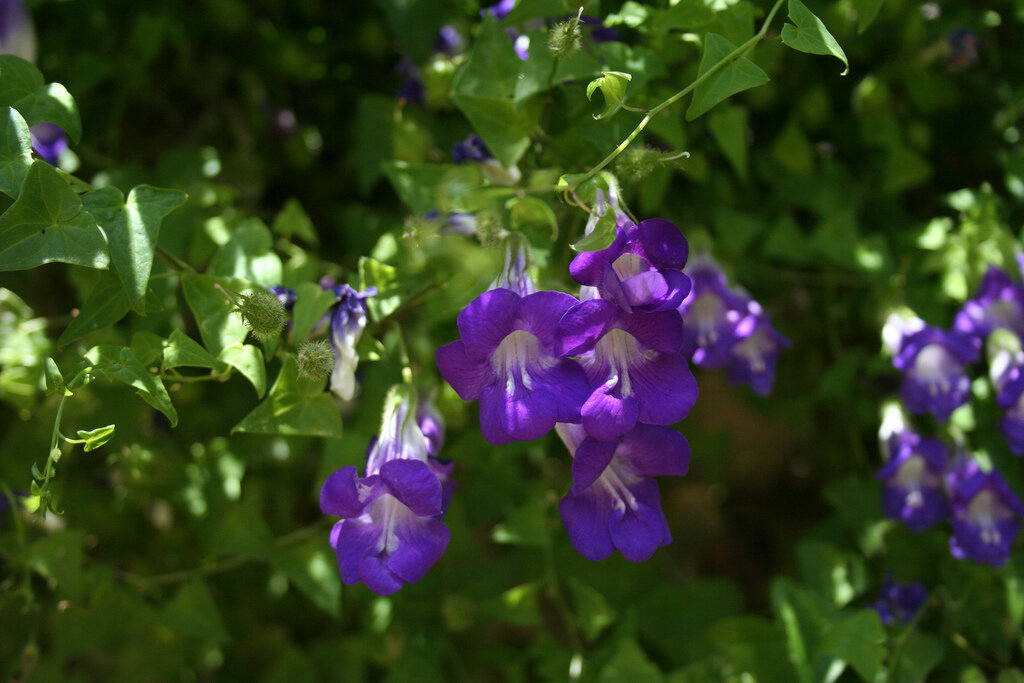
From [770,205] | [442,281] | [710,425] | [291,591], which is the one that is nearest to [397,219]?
[442,281]

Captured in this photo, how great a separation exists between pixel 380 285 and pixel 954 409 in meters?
0.86

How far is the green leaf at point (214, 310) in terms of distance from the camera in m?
0.92

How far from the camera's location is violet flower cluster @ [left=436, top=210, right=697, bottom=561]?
0.77 meters

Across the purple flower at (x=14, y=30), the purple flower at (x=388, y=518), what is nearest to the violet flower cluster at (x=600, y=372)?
the purple flower at (x=388, y=518)

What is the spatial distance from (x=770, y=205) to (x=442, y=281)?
0.75 metres

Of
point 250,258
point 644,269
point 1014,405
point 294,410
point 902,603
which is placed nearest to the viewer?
point 644,269

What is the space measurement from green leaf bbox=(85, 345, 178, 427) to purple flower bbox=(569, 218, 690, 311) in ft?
1.48

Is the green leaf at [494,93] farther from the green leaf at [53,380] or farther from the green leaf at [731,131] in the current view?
the green leaf at [53,380]

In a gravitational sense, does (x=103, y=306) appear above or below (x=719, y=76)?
below

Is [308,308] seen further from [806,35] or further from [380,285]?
[806,35]

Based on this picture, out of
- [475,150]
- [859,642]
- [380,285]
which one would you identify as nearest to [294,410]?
[380,285]

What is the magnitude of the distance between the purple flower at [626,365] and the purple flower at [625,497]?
1.3 inches

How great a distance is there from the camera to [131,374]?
33.1 inches

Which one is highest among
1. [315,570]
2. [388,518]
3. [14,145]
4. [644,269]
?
[14,145]
